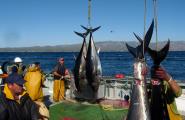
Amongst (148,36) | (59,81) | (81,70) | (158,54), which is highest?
(148,36)

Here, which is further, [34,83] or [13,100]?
[34,83]

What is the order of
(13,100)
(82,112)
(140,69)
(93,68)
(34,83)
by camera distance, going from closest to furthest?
(140,69) → (13,100) → (93,68) → (82,112) → (34,83)

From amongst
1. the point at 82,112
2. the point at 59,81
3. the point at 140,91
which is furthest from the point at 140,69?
the point at 59,81

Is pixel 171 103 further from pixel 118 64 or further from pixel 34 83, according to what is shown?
pixel 118 64

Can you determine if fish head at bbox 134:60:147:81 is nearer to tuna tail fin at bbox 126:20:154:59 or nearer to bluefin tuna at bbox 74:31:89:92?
tuna tail fin at bbox 126:20:154:59

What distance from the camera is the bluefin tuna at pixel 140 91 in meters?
4.17

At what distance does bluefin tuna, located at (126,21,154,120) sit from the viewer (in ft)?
13.7

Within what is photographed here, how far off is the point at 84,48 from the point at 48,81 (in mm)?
9238

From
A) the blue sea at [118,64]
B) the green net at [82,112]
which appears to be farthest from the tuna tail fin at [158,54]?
the blue sea at [118,64]

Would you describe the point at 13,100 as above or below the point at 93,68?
below

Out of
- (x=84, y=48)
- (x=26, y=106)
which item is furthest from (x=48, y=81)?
(x=26, y=106)

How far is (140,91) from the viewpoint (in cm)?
427

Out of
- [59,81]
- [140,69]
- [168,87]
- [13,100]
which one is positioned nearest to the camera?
[140,69]

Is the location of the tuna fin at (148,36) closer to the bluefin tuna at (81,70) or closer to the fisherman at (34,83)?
the bluefin tuna at (81,70)
